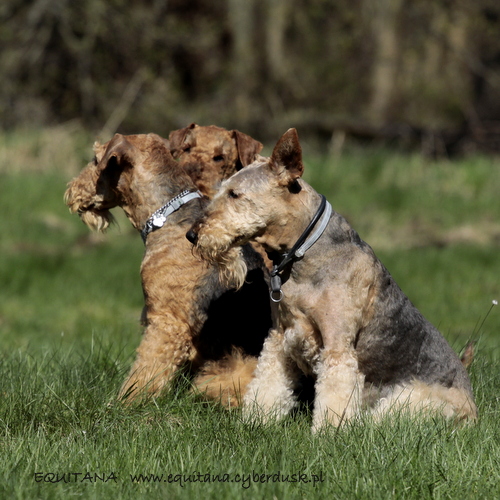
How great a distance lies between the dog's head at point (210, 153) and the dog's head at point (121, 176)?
1.87 feet

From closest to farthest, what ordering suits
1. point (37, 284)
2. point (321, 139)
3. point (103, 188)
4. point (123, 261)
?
point (103, 188) < point (37, 284) < point (123, 261) < point (321, 139)

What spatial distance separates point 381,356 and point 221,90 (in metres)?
19.7

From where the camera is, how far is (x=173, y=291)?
4.70 meters

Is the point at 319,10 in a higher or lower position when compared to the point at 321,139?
higher

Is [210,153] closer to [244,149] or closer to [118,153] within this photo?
[244,149]

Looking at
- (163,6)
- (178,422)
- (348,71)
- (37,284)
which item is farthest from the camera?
(348,71)

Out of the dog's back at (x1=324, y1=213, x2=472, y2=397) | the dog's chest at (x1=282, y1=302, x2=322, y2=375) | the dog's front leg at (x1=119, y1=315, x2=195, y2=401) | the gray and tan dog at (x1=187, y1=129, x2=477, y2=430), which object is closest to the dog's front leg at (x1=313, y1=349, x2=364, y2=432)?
the gray and tan dog at (x1=187, y1=129, x2=477, y2=430)

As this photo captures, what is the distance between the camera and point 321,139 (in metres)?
18.0

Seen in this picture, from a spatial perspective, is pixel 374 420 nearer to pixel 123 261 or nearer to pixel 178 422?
pixel 178 422

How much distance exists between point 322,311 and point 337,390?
45cm

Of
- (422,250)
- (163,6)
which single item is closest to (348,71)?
(163,6)

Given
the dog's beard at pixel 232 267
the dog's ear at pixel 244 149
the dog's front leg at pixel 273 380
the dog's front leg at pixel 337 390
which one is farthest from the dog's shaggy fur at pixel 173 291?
the dog's ear at pixel 244 149


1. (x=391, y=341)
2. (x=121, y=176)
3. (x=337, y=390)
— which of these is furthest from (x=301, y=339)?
(x=121, y=176)

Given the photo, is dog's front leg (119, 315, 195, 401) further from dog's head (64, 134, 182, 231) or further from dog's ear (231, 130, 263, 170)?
dog's ear (231, 130, 263, 170)
